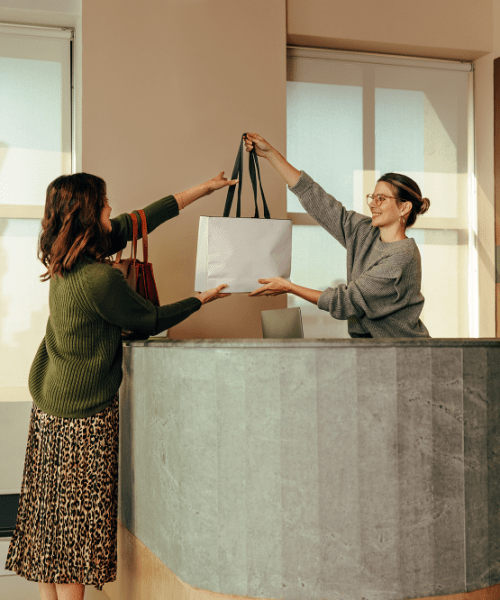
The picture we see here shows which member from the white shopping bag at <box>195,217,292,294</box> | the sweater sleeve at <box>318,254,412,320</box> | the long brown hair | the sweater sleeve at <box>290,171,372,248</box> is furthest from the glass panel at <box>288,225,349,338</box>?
the long brown hair

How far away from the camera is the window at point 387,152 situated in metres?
3.16

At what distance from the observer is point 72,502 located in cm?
168

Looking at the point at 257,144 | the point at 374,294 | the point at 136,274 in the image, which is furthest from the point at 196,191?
the point at 374,294

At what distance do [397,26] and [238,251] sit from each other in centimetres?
181

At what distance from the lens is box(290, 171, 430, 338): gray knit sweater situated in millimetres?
1902

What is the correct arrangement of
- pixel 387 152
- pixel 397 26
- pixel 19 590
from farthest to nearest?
pixel 387 152, pixel 397 26, pixel 19 590

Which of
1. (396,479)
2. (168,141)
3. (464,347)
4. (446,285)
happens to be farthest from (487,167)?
(396,479)

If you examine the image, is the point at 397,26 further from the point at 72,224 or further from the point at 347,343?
the point at 347,343

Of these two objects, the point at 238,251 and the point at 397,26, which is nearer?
the point at 238,251

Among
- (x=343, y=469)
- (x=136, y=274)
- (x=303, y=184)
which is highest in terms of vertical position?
(x=303, y=184)

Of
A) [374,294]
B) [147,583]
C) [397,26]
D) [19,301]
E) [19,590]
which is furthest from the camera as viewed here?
[397,26]

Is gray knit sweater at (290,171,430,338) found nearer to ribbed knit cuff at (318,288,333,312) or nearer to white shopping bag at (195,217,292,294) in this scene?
ribbed knit cuff at (318,288,333,312)

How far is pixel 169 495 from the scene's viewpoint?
60.6 inches

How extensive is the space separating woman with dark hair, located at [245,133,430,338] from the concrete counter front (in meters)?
0.52
